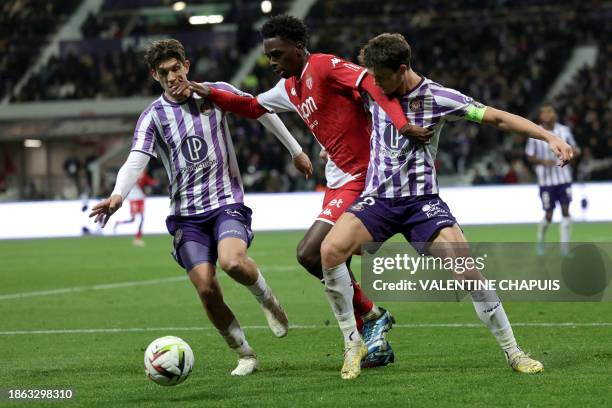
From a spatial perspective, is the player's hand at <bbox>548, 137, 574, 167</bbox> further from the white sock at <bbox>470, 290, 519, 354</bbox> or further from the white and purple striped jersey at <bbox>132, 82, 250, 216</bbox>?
the white and purple striped jersey at <bbox>132, 82, 250, 216</bbox>

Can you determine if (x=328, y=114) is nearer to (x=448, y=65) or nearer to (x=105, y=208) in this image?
(x=105, y=208)

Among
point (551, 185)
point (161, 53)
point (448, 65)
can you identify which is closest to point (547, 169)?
point (551, 185)

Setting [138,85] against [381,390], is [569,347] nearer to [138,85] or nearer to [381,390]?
[381,390]

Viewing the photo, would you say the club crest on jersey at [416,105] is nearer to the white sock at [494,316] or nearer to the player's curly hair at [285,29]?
the player's curly hair at [285,29]

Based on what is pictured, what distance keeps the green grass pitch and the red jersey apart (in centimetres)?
136

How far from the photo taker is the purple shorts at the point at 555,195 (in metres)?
16.0

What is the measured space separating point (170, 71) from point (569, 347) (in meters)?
3.42

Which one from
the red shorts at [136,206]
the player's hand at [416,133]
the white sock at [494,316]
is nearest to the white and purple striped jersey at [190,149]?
the player's hand at [416,133]

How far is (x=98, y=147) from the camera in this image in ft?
125

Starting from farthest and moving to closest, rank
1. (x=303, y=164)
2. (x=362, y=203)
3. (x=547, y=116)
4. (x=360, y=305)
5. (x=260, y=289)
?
1. (x=547, y=116)
2. (x=303, y=164)
3. (x=360, y=305)
4. (x=260, y=289)
5. (x=362, y=203)

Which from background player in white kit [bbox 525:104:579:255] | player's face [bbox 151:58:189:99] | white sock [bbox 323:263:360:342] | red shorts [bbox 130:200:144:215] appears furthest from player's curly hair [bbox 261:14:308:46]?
red shorts [bbox 130:200:144:215]

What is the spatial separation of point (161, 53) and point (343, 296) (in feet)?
6.62

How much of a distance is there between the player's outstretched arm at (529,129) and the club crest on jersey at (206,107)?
201cm

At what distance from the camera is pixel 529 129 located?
20.2 feet
